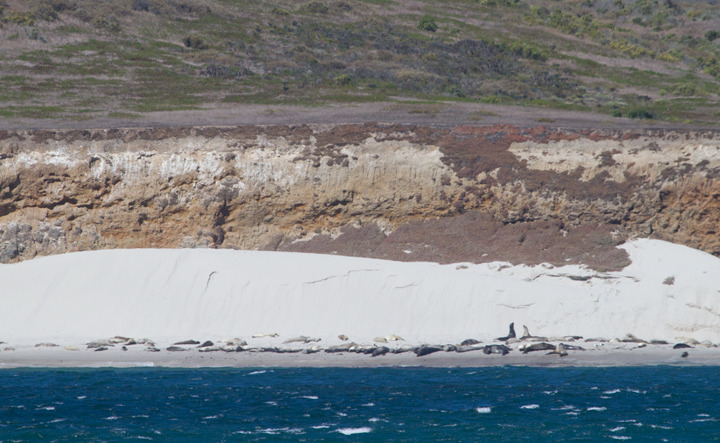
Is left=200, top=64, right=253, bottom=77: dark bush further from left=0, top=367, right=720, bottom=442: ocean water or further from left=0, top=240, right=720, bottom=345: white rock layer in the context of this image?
left=0, top=367, right=720, bottom=442: ocean water

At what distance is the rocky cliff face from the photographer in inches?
835

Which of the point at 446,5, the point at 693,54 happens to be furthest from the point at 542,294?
the point at 446,5

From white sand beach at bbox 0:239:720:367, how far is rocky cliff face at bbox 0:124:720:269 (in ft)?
6.10

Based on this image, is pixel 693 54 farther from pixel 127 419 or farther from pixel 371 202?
pixel 127 419

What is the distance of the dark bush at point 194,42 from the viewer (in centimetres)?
4215

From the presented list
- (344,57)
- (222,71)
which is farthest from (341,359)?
(344,57)

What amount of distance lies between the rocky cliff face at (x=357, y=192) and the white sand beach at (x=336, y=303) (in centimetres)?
186

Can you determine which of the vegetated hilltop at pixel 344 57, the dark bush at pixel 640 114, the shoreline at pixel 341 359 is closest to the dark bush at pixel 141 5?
the vegetated hilltop at pixel 344 57

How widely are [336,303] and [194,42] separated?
30302 mm

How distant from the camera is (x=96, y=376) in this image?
1498 centimetres

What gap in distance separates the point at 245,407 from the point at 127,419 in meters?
2.33

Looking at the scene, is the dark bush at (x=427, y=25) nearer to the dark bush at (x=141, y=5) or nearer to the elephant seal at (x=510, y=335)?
the dark bush at (x=141, y=5)

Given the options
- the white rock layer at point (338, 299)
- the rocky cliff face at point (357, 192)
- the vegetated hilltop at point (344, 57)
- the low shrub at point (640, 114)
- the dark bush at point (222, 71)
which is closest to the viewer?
the white rock layer at point (338, 299)

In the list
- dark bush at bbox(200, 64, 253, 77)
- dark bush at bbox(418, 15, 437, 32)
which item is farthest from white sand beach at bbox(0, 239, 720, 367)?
dark bush at bbox(418, 15, 437, 32)
